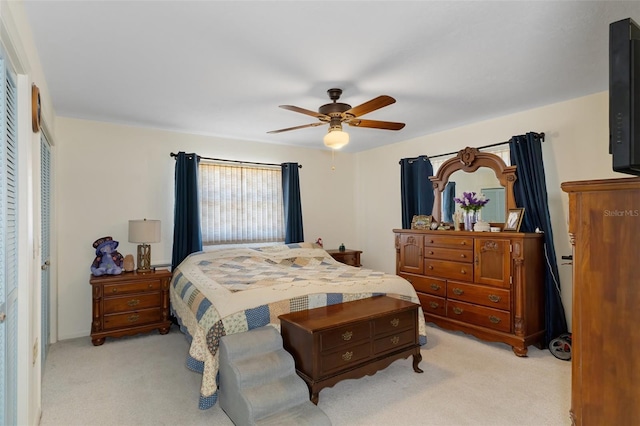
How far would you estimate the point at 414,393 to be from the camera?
265cm

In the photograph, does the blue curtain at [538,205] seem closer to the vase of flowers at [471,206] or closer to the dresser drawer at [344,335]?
the vase of flowers at [471,206]

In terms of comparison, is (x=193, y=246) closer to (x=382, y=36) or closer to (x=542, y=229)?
(x=382, y=36)

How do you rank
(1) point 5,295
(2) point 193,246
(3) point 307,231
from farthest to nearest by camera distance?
(3) point 307,231
(2) point 193,246
(1) point 5,295

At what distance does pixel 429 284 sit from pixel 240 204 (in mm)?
2701

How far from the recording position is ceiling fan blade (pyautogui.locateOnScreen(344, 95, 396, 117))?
2566 millimetres

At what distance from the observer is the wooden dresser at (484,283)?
341 centimetres

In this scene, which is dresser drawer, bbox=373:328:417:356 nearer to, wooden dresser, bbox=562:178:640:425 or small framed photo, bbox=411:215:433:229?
wooden dresser, bbox=562:178:640:425

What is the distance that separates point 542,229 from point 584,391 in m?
2.50

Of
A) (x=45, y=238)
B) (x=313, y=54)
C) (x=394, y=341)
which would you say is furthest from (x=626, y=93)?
(x=45, y=238)

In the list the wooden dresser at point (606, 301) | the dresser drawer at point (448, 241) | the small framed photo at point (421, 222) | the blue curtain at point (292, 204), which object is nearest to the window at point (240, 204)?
the blue curtain at point (292, 204)

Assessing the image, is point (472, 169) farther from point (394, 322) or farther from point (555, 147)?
point (394, 322)

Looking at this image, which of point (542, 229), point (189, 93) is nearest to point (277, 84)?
point (189, 93)

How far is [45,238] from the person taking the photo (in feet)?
10.3

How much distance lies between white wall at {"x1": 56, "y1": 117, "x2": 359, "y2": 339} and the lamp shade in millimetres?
387
